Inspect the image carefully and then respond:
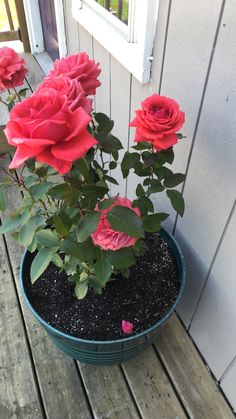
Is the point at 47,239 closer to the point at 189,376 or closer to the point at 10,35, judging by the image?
the point at 189,376

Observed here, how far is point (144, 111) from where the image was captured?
690mm

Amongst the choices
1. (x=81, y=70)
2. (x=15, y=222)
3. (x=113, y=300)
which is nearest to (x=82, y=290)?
(x=113, y=300)

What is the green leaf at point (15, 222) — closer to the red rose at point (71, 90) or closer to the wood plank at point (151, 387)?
the red rose at point (71, 90)

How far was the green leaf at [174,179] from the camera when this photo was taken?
A: 873mm

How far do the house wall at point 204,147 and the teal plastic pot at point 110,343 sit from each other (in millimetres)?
65

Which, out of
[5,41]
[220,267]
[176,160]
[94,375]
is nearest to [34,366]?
[94,375]

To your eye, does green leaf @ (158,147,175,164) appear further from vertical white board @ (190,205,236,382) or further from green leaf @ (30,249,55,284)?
green leaf @ (30,249,55,284)

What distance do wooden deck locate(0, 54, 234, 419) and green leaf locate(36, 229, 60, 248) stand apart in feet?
1.90

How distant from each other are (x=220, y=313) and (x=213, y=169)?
17.6 inches

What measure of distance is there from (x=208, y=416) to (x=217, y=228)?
2.10ft

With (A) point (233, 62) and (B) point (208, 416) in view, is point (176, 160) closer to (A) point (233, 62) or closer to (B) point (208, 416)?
(A) point (233, 62)

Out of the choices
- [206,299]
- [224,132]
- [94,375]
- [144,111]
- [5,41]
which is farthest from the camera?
[5,41]

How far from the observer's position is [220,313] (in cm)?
105

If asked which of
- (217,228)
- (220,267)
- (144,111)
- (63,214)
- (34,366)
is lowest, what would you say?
(34,366)
